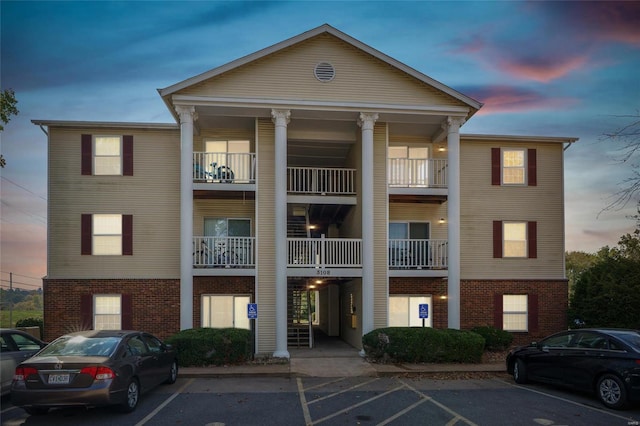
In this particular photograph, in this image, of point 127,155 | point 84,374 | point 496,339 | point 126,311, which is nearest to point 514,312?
point 496,339

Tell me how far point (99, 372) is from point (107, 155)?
11523 mm

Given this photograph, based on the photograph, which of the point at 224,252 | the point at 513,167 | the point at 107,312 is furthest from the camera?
the point at 513,167

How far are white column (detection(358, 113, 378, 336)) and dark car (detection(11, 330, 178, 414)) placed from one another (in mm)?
8330

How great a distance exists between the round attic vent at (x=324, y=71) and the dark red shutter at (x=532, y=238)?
9621mm

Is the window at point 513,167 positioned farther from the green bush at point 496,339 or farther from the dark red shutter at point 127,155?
the dark red shutter at point 127,155

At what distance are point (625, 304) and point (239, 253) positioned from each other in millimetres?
13091

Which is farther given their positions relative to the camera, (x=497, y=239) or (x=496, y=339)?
(x=497, y=239)

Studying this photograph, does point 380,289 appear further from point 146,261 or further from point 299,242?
point 146,261

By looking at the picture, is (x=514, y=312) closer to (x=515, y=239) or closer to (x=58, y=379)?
(x=515, y=239)

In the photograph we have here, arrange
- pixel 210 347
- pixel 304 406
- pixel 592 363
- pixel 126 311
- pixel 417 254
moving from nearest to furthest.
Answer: pixel 304 406, pixel 592 363, pixel 210 347, pixel 126 311, pixel 417 254

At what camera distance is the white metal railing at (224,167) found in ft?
59.3

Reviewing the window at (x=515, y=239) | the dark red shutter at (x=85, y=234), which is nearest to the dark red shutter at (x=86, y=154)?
the dark red shutter at (x=85, y=234)

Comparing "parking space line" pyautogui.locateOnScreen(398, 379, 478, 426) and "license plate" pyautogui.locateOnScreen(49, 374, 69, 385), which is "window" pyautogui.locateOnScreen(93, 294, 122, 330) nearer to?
"license plate" pyautogui.locateOnScreen(49, 374, 69, 385)

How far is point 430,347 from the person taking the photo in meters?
14.9
